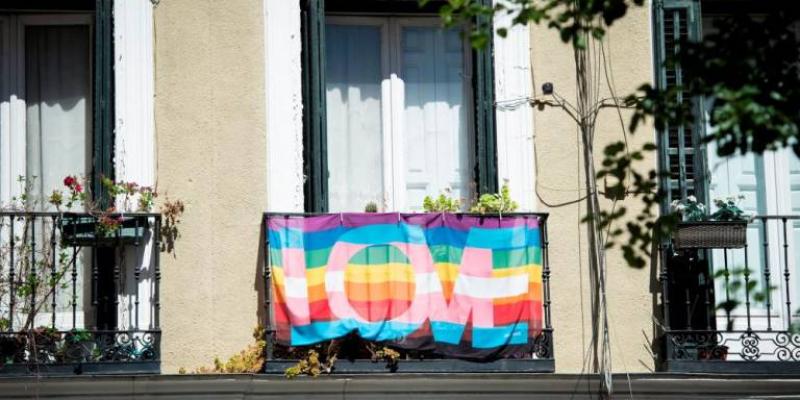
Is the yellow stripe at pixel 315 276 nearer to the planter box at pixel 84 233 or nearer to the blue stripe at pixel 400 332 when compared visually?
the blue stripe at pixel 400 332

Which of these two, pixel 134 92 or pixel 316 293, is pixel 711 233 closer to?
pixel 316 293

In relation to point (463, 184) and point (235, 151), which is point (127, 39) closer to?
point (235, 151)

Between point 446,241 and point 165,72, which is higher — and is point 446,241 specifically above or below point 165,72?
below

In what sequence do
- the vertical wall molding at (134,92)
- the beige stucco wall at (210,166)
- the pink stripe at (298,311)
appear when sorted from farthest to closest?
the vertical wall molding at (134,92), the beige stucco wall at (210,166), the pink stripe at (298,311)

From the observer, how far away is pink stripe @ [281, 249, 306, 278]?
1608 cm

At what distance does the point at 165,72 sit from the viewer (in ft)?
54.1

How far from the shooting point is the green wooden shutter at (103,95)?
16469mm

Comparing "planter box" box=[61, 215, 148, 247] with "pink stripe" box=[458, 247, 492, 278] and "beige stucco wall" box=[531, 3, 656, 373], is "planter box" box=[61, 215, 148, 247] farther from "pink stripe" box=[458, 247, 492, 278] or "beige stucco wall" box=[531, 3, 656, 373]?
"beige stucco wall" box=[531, 3, 656, 373]

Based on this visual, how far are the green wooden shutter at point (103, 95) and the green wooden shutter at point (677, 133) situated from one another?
4.34 meters

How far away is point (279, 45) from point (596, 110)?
256 centimetres

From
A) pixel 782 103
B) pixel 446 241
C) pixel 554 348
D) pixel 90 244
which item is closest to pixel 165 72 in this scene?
pixel 90 244

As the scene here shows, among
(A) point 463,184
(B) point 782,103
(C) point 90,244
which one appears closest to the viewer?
(B) point 782,103

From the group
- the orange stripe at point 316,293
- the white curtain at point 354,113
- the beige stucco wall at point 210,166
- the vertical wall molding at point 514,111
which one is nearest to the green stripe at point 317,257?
the orange stripe at point 316,293

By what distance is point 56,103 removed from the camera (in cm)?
1698
